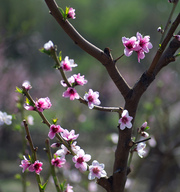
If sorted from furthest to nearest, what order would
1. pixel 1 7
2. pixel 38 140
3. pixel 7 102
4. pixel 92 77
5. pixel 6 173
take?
pixel 92 77 < pixel 1 7 < pixel 38 140 < pixel 7 102 < pixel 6 173

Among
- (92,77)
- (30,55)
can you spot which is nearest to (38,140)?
(30,55)

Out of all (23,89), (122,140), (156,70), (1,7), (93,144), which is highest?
(1,7)

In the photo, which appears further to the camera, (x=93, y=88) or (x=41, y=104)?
(x=93, y=88)

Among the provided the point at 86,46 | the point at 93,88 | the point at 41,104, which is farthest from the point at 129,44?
the point at 93,88

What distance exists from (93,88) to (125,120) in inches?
575

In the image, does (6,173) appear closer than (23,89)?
No

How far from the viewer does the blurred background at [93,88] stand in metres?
3.60

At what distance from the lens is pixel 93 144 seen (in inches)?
420

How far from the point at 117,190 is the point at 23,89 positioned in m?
0.58

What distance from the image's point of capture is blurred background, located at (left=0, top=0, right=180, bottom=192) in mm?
3600

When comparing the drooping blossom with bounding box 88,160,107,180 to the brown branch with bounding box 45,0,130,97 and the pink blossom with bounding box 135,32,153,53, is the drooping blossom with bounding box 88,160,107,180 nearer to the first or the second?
the brown branch with bounding box 45,0,130,97

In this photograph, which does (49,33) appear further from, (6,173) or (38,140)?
(6,173)

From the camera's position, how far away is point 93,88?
51.6ft

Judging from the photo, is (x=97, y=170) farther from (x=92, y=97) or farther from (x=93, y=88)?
(x=93, y=88)
